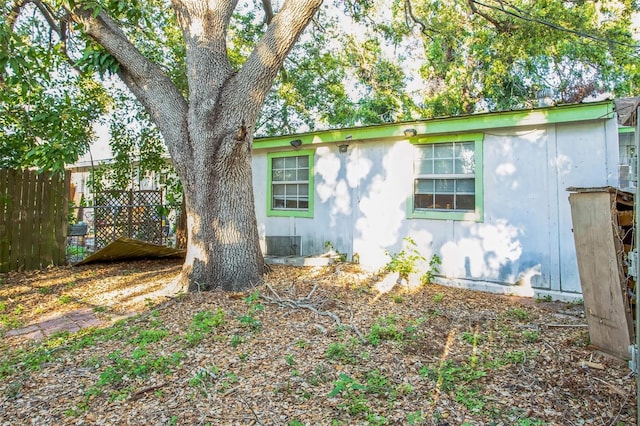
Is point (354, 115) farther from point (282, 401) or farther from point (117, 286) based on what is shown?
point (282, 401)

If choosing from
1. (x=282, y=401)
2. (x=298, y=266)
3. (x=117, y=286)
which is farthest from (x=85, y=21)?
(x=282, y=401)

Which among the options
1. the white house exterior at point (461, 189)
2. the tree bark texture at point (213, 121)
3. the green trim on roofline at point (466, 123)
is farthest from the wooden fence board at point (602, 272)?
the tree bark texture at point (213, 121)

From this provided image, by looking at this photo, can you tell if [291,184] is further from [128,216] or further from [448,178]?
[128,216]

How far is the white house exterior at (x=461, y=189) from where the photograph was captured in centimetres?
566

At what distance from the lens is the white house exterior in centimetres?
566

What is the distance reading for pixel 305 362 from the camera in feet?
11.0

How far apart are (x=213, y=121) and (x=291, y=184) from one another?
3.41 meters

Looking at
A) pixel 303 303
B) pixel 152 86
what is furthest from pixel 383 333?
pixel 152 86

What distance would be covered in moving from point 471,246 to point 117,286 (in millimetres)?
5601

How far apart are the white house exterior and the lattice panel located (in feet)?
11.1

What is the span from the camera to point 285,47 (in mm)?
5461

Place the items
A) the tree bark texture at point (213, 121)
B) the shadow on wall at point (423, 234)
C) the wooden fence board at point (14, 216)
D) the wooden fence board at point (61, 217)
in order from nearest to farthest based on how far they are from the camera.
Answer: the tree bark texture at point (213, 121)
the shadow on wall at point (423, 234)
the wooden fence board at point (14, 216)
the wooden fence board at point (61, 217)

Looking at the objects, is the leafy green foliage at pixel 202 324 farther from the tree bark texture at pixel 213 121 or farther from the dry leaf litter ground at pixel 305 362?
the tree bark texture at pixel 213 121

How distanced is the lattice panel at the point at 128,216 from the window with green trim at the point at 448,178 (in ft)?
20.6
